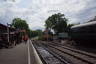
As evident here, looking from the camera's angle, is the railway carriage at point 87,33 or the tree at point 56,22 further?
the tree at point 56,22

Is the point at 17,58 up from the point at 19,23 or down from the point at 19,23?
down

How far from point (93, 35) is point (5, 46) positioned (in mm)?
15056

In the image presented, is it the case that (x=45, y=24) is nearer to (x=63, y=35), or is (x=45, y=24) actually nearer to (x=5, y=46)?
(x=63, y=35)

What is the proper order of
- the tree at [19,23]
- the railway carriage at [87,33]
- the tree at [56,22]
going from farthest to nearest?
the tree at [19,23] → the tree at [56,22] → the railway carriage at [87,33]

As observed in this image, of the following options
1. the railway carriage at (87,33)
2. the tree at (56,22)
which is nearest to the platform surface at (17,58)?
the railway carriage at (87,33)

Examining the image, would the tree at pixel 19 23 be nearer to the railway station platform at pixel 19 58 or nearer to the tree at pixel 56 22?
the tree at pixel 56 22

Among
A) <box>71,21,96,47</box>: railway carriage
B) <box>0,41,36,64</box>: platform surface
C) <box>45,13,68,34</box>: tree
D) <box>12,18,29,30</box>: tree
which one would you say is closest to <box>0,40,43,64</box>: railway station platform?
<box>0,41,36,64</box>: platform surface

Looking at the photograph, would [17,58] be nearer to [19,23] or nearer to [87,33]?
[87,33]

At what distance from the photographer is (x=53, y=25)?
111438 millimetres

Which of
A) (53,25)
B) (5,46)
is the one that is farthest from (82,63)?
(53,25)

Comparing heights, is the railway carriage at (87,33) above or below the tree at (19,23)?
below

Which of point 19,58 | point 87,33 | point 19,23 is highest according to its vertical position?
point 19,23

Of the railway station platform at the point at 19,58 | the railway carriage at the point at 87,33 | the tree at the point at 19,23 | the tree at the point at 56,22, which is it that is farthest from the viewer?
the tree at the point at 19,23

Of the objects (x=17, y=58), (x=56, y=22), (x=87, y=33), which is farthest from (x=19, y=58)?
(x=56, y=22)
